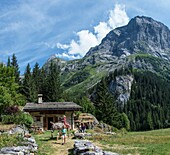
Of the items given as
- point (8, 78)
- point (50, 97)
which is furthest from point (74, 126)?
point (50, 97)

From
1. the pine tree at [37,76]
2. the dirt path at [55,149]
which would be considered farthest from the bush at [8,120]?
the pine tree at [37,76]

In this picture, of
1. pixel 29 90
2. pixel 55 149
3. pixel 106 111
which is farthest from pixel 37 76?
pixel 55 149

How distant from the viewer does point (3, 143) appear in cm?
2011

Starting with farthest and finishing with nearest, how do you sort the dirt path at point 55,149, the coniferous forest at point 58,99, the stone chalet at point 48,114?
the coniferous forest at point 58,99, the stone chalet at point 48,114, the dirt path at point 55,149

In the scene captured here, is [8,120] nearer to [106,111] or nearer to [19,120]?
[19,120]

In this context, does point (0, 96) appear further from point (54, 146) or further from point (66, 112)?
point (54, 146)

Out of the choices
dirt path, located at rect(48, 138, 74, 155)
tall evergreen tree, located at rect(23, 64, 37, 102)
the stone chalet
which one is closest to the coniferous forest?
tall evergreen tree, located at rect(23, 64, 37, 102)

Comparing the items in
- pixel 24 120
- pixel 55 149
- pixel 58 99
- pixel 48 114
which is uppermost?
pixel 58 99

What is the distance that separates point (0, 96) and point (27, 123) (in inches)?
311

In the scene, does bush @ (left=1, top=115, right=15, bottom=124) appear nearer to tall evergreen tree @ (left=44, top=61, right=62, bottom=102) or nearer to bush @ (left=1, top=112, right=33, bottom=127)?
bush @ (left=1, top=112, right=33, bottom=127)

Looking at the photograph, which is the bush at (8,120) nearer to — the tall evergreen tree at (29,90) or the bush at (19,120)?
the bush at (19,120)

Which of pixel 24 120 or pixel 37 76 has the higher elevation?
pixel 37 76

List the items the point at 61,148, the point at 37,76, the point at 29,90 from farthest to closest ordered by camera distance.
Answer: the point at 37,76
the point at 29,90
the point at 61,148

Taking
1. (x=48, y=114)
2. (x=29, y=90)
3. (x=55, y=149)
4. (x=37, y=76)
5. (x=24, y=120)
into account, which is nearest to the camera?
(x=55, y=149)
